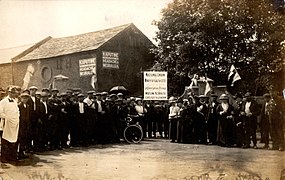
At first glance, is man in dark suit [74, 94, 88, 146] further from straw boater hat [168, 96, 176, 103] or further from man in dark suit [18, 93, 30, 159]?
straw boater hat [168, 96, 176, 103]

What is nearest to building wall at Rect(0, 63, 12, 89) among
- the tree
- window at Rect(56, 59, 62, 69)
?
window at Rect(56, 59, 62, 69)

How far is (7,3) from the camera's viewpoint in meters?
2.50

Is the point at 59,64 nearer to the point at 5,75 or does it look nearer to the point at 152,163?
the point at 5,75

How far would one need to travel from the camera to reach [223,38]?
2.43 m

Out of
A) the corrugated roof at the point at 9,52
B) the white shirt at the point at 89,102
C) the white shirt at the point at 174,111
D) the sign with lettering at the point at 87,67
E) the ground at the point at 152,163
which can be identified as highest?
the corrugated roof at the point at 9,52

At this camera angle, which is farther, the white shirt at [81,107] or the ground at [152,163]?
the white shirt at [81,107]

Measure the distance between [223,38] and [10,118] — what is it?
1284mm

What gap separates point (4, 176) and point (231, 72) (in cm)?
140

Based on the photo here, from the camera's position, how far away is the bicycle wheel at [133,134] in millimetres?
2493

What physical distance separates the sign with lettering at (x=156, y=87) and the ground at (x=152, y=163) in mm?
251

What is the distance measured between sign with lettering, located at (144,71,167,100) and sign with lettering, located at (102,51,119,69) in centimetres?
20

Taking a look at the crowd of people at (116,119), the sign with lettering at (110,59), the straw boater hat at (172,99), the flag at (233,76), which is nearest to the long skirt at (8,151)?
the crowd of people at (116,119)

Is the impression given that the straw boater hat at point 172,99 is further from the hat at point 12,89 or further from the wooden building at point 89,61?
the hat at point 12,89

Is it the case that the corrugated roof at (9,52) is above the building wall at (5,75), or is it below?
above
